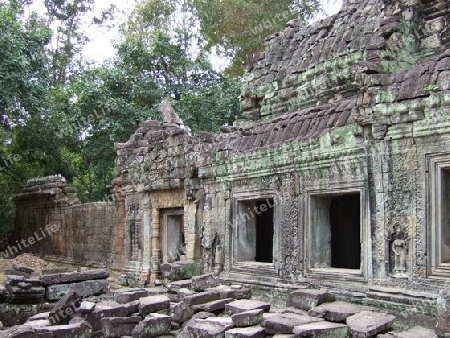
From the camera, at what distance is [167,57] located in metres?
20.5

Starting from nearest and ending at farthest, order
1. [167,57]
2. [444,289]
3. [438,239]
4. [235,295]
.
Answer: [444,289] → [438,239] → [235,295] → [167,57]

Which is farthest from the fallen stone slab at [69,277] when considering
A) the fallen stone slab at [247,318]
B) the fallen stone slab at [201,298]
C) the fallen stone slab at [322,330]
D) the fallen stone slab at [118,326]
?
the fallen stone slab at [322,330]

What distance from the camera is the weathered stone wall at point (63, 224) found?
15.6 m

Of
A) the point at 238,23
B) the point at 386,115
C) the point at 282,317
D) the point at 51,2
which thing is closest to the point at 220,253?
the point at 282,317

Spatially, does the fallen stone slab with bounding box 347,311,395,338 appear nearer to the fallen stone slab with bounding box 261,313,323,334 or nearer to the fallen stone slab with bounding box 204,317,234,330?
the fallen stone slab with bounding box 261,313,323,334

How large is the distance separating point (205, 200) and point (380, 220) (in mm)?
4165

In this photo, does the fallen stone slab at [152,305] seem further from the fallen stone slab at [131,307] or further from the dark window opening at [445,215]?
the dark window opening at [445,215]

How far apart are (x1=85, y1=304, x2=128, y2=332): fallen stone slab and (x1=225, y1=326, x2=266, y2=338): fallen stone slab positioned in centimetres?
220

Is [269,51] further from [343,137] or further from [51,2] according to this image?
[51,2]

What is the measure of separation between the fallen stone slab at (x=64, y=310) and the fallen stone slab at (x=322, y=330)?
3.89m

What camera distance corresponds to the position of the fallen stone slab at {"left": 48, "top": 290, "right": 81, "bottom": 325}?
802cm

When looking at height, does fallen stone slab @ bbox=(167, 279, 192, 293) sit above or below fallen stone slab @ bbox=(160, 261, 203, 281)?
below

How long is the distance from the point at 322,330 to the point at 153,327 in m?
2.57

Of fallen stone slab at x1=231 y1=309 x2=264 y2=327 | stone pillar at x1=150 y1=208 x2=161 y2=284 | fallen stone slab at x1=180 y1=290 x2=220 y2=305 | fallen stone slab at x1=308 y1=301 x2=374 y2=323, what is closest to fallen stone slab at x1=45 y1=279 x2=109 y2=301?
stone pillar at x1=150 y1=208 x2=161 y2=284
